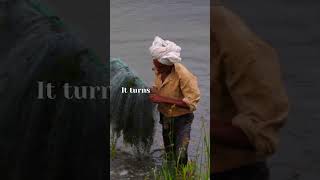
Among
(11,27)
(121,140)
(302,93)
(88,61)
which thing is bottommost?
(121,140)

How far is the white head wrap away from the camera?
7.11ft

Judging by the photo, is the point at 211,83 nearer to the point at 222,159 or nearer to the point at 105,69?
the point at 222,159

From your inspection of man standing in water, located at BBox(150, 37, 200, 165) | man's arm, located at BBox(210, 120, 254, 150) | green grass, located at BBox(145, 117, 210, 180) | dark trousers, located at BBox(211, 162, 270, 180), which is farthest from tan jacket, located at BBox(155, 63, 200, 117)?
dark trousers, located at BBox(211, 162, 270, 180)

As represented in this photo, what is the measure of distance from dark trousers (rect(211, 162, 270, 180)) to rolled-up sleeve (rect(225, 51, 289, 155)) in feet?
0.20

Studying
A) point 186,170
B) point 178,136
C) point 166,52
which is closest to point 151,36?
point 166,52

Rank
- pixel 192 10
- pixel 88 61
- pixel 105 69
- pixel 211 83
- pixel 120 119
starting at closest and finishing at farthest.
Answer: pixel 211 83, pixel 88 61, pixel 105 69, pixel 192 10, pixel 120 119

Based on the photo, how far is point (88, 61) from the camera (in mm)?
1824

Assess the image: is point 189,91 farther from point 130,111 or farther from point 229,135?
point 229,135

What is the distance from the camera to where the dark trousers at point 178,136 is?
→ 2.17 m

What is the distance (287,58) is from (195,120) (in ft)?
1.73

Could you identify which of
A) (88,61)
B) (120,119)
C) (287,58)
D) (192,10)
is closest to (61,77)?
(88,61)

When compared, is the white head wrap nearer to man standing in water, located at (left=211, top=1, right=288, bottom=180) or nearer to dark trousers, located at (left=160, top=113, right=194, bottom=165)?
dark trousers, located at (left=160, top=113, right=194, bottom=165)

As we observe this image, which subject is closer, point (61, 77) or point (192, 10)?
point (61, 77)

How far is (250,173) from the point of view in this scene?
165 cm
